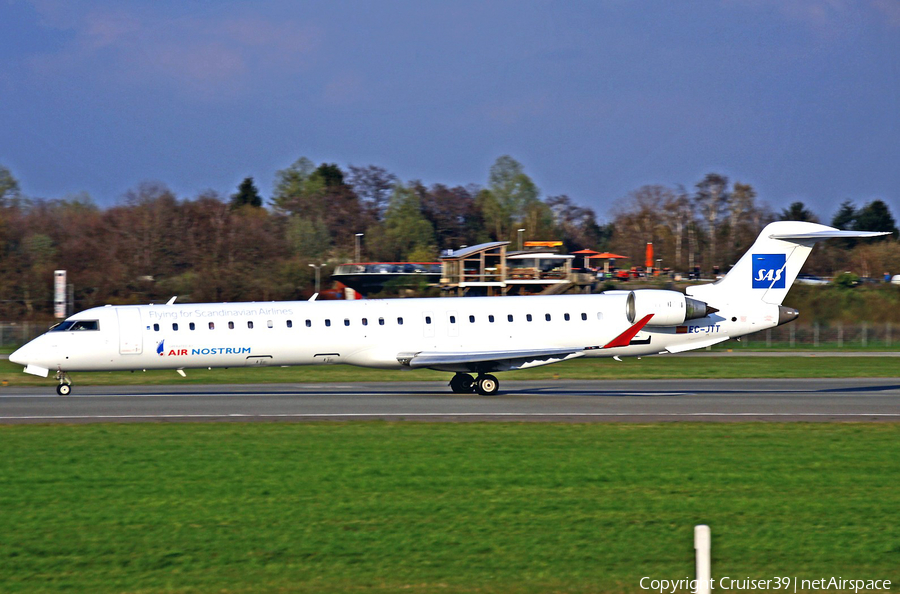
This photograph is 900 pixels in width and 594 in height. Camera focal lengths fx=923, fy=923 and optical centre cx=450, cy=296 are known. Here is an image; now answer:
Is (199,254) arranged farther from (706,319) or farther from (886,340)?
(706,319)

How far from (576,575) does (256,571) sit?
9.46 ft

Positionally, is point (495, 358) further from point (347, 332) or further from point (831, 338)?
point (831, 338)

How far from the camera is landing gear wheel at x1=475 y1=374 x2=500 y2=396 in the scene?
955 inches

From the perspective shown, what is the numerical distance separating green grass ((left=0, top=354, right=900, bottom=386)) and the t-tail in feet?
20.7

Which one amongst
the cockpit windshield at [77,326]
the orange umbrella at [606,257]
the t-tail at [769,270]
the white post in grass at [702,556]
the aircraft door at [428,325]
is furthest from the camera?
the orange umbrella at [606,257]

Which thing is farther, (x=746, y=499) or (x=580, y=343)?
(x=580, y=343)

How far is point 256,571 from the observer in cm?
834

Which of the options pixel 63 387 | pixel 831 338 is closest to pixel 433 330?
pixel 63 387

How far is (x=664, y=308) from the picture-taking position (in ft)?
81.8

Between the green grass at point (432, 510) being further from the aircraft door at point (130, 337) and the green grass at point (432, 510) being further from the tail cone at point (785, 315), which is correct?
the tail cone at point (785, 315)

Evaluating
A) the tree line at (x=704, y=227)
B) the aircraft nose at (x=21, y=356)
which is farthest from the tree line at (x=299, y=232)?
the aircraft nose at (x=21, y=356)

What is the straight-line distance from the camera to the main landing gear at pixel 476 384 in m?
24.3

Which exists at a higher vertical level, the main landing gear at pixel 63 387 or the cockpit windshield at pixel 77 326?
the cockpit windshield at pixel 77 326

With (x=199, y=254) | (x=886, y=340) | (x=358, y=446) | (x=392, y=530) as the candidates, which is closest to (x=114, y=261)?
(x=199, y=254)
